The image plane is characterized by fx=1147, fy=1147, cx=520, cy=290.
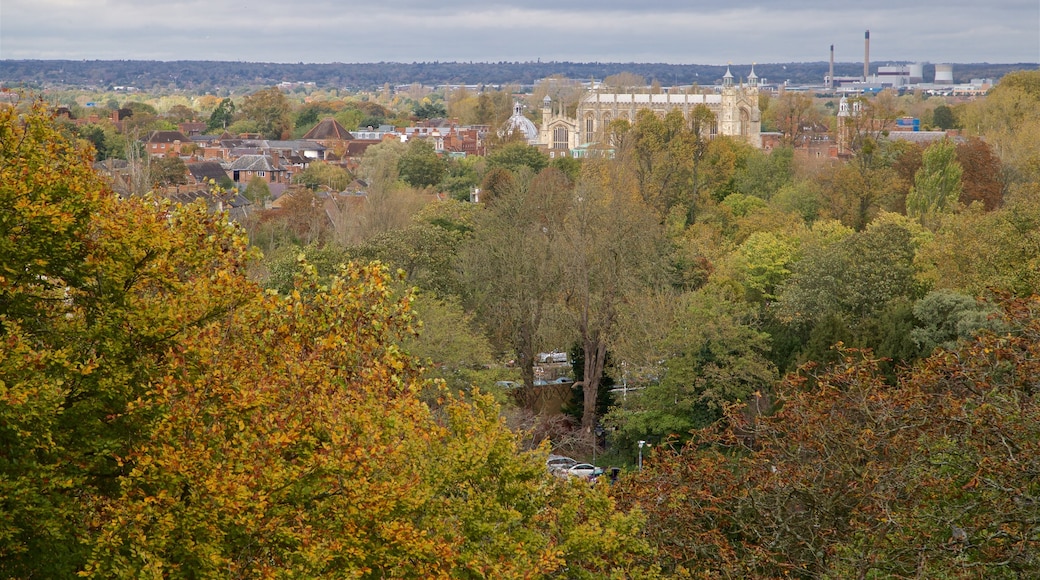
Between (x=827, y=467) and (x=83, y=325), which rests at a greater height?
(x=83, y=325)

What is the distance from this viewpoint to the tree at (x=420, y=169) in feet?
238

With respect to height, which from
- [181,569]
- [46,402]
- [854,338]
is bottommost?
[854,338]

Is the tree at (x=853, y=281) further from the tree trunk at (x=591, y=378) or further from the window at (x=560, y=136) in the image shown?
the window at (x=560, y=136)

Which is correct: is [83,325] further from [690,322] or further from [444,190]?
[444,190]

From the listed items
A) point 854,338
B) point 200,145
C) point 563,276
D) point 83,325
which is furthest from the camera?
point 200,145

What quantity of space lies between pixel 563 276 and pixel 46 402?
24733mm

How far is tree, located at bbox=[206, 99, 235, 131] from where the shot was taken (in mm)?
129125

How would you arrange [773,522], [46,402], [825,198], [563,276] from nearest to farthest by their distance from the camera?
A: [46,402] → [773,522] → [563,276] → [825,198]

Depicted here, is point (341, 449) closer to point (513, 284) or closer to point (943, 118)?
point (513, 284)

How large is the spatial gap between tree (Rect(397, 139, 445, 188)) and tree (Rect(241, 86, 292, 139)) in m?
53.3

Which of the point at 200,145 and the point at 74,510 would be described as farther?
the point at 200,145

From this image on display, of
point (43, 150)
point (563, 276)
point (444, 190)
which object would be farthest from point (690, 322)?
point (444, 190)

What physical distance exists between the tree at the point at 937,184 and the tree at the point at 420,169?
33.2 metres

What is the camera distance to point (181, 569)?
31.1 ft
